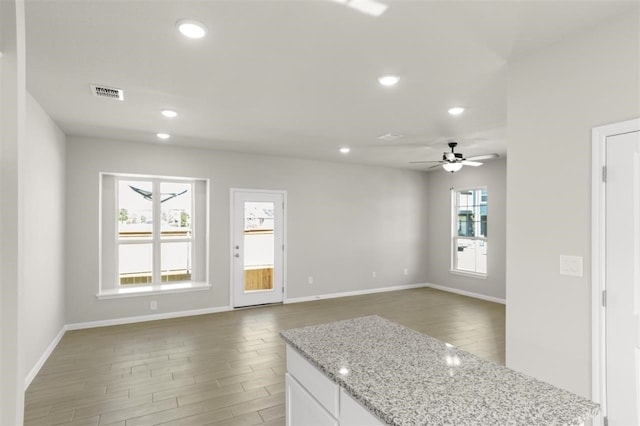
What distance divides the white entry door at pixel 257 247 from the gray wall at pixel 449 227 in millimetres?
3635

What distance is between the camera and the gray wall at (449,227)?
261 inches

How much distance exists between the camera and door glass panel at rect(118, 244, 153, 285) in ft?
17.9

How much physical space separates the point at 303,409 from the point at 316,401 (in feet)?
0.55

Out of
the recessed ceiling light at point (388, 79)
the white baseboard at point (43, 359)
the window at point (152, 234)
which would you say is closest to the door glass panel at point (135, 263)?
the window at point (152, 234)

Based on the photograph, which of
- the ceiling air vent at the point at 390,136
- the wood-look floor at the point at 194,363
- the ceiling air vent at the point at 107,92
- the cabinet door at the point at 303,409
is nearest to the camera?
the cabinet door at the point at 303,409

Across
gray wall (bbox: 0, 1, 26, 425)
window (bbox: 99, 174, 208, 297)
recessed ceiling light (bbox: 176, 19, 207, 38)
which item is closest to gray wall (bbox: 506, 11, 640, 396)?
recessed ceiling light (bbox: 176, 19, 207, 38)

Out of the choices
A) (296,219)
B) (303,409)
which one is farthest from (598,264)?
(296,219)

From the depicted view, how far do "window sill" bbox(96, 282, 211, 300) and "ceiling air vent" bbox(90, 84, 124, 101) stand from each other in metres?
3.00

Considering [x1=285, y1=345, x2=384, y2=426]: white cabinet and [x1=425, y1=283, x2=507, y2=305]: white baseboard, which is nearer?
[x1=285, y1=345, x2=384, y2=426]: white cabinet

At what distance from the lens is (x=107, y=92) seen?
3232mm

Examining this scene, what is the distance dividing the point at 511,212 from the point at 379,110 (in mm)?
Answer: 1796

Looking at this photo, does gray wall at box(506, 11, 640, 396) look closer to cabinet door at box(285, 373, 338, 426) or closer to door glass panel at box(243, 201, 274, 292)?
cabinet door at box(285, 373, 338, 426)

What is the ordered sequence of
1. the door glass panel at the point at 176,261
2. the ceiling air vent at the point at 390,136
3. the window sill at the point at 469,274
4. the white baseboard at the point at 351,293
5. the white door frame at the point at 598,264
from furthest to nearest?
the window sill at the point at 469,274
the white baseboard at the point at 351,293
the door glass panel at the point at 176,261
the ceiling air vent at the point at 390,136
the white door frame at the point at 598,264

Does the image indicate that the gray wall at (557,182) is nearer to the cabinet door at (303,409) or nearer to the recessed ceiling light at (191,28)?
the cabinet door at (303,409)
